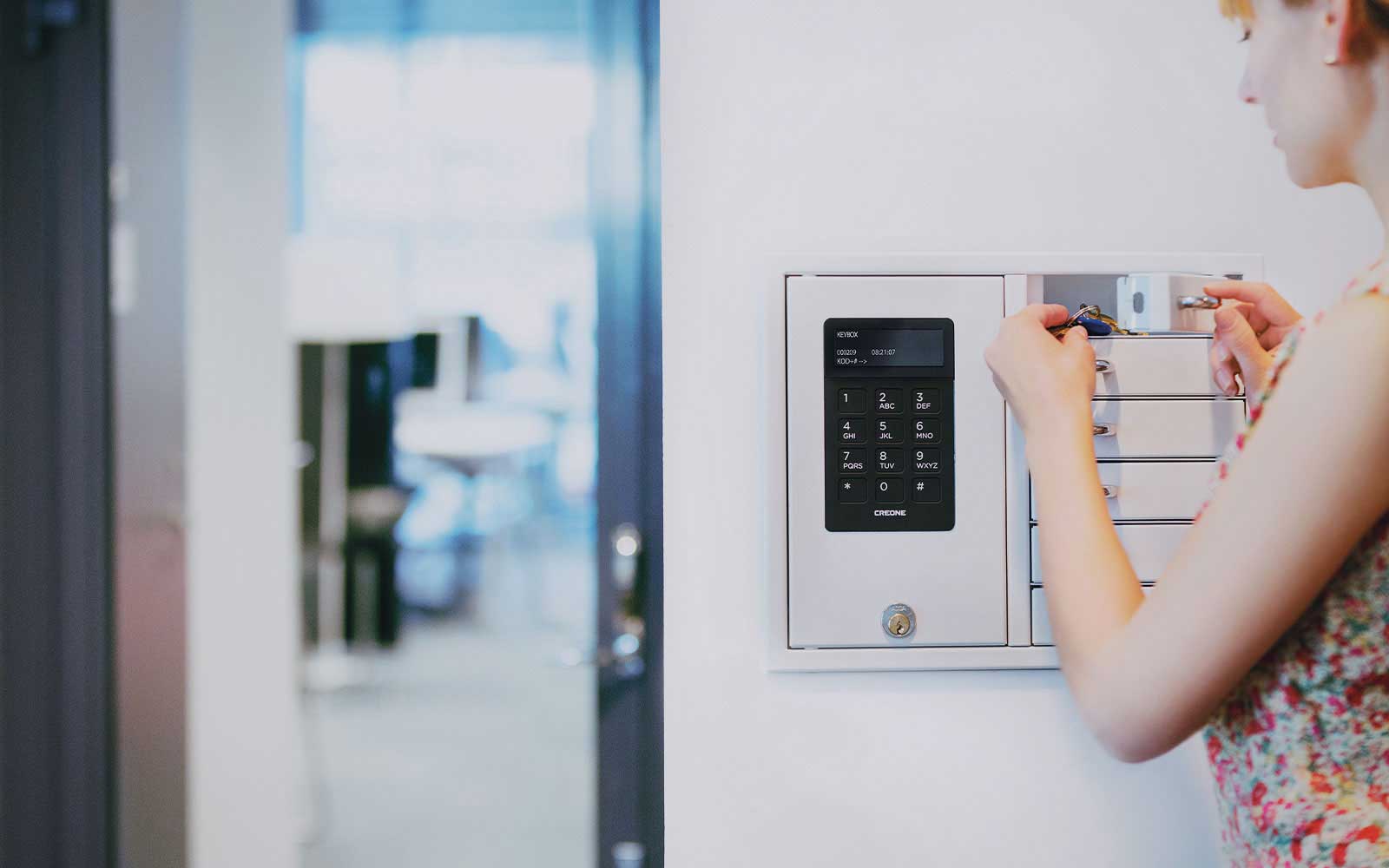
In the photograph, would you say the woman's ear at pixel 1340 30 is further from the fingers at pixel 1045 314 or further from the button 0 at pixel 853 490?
the button 0 at pixel 853 490

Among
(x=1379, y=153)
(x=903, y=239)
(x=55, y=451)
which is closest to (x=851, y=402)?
(x=903, y=239)

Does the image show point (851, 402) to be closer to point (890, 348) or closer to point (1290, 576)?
point (890, 348)

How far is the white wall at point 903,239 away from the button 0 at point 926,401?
12 cm

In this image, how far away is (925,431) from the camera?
26.5 inches

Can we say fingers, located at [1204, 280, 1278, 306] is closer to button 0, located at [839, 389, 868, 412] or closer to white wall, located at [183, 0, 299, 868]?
button 0, located at [839, 389, 868, 412]

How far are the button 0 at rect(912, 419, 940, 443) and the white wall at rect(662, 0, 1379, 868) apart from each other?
0.12 meters

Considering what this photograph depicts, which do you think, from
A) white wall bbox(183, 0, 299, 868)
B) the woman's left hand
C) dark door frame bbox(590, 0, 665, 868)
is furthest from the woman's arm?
white wall bbox(183, 0, 299, 868)

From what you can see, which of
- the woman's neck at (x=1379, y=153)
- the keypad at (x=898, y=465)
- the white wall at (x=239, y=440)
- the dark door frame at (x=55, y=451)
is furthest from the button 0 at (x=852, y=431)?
the white wall at (x=239, y=440)

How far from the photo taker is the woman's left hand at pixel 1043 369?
0.55 meters

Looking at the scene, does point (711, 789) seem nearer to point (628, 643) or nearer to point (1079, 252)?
point (628, 643)

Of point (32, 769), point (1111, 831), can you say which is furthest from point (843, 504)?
point (32, 769)

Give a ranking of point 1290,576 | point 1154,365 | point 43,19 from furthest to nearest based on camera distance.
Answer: point 43,19 < point 1154,365 < point 1290,576

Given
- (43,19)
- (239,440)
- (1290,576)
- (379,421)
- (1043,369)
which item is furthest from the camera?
(379,421)

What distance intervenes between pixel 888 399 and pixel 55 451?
1056 mm
